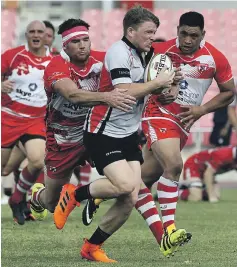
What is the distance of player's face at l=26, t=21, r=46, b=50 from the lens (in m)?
11.6

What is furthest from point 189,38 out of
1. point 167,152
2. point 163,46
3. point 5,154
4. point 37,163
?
point 5,154

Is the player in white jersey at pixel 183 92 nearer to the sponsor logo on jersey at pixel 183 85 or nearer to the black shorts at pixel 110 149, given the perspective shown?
the sponsor logo on jersey at pixel 183 85

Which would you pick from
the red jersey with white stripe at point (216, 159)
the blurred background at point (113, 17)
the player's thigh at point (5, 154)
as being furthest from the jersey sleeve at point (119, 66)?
the blurred background at point (113, 17)

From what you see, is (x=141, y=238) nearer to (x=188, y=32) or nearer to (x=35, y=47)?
(x=188, y=32)

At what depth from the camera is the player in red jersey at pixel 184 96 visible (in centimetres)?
895

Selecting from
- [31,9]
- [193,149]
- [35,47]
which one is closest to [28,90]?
[35,47]

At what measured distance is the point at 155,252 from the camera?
28.1 ft

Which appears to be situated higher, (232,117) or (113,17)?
(232,117)

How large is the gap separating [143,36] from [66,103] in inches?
43.2

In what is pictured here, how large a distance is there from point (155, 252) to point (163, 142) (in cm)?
104

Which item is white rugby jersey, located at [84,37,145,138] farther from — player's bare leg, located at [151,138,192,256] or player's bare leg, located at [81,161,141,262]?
player's bare leg, located at [151,138,192,256]

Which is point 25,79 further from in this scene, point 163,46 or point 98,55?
point 98,55

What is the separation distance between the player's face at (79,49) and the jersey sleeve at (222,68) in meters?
1.51

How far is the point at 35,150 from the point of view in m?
11.4
